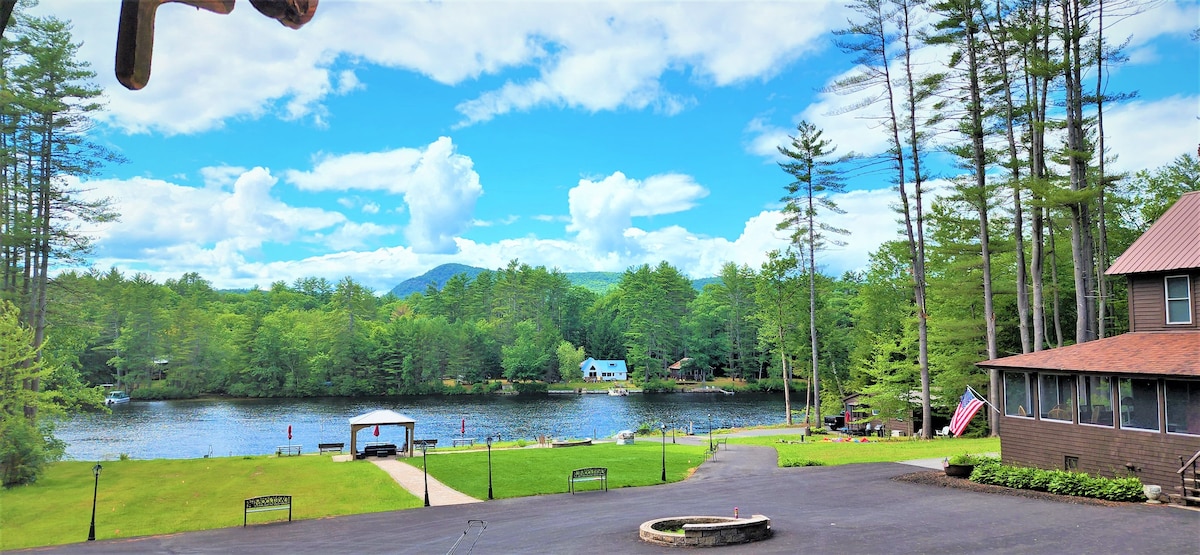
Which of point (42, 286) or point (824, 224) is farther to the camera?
point (824, 224)

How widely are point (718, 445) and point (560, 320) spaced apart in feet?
306

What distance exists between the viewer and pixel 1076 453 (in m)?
20.2

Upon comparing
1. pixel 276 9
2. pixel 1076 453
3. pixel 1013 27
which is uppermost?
pixel 1013 27

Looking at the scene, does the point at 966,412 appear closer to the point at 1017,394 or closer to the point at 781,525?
the point at 1017,394

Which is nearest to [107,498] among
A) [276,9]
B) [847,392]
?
[276,9]

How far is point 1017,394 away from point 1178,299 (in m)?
5.17

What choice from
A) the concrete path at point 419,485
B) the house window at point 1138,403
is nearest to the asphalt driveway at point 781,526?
the concrete path at point 419,485

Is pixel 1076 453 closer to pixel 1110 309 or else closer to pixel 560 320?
pixel 1110 309

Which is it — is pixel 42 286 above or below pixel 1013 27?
below

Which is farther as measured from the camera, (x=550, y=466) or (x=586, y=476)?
(x=550, y=466)

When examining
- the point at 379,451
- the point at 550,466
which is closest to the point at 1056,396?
the point at 550,466

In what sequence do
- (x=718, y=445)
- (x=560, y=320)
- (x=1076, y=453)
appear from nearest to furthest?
(x=1076, y=453), (x=718, y=445), (x=560, y=320)

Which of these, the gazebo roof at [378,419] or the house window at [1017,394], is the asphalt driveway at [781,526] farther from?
the gazebo roof at [378,419]

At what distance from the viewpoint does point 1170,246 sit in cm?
2178
